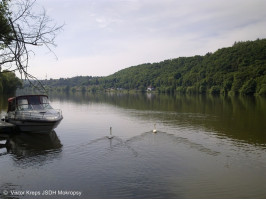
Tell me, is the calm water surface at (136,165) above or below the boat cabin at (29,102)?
below

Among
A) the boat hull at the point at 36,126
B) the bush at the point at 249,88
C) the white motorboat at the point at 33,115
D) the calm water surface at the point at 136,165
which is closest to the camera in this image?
the calm water surface at the point at 136,165

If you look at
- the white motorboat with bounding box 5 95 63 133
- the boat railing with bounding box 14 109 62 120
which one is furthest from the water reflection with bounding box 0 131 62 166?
the boat railing with bounding box 14 109 62 120

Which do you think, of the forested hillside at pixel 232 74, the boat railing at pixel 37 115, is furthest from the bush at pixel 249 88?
the boat railing at pixel 37 115

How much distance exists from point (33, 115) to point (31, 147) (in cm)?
663

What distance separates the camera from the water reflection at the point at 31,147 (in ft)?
60.0

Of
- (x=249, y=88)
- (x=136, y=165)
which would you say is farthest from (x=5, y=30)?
(x=249, y=88)

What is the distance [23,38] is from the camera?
227 inches

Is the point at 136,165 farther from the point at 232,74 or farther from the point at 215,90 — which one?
the point at 232,74

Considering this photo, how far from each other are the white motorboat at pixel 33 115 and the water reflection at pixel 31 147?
882mm

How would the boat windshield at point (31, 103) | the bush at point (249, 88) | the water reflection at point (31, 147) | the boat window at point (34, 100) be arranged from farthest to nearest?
the bush at point (249, 88) < the boat window at point (34, 100) < the boat windshield at point (31, 103) < the water reflection at point (31, 147)

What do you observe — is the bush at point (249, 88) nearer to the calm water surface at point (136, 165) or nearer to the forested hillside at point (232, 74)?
the forested hillside at point (232, 74)

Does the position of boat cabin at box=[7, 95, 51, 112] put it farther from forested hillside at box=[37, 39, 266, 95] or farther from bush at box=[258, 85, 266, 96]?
bush at box=[258, 85, 266, 96]

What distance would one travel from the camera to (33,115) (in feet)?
91.4

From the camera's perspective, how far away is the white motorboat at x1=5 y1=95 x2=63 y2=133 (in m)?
27.1
